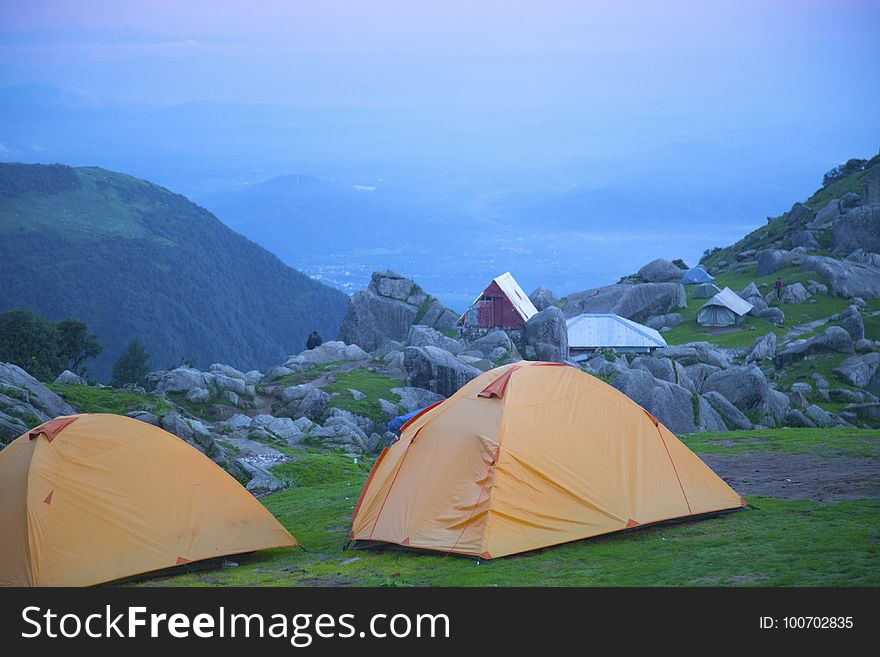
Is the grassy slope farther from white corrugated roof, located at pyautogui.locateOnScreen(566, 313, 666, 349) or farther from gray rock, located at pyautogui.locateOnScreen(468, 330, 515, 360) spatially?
white corrugated roof, located at pyautogui.locateOnScreen(566, 313, 666, 349)

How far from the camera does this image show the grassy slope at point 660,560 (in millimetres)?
14227

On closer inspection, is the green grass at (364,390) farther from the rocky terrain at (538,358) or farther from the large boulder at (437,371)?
the large boulder at (437,371)

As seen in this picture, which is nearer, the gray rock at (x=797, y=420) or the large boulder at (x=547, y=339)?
the gray rock at (x=797, y=420)

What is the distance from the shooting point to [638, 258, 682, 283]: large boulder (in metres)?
97.6

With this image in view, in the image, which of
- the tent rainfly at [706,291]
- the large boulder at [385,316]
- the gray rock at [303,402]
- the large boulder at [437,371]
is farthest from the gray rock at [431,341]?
the tent rainfly at [706,291]

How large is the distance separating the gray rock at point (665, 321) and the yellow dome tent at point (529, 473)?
62.8 m

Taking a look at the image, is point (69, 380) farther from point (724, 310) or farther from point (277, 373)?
point (724, 310)

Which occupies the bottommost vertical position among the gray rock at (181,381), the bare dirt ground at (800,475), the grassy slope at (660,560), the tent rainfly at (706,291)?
the grassy slope at (660,560)

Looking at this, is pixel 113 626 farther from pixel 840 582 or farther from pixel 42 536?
pixel 840 582

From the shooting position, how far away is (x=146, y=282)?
162 meters

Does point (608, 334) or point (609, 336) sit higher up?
point (608, 334)

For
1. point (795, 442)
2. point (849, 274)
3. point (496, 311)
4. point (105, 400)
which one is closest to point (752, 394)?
point (795, 442)

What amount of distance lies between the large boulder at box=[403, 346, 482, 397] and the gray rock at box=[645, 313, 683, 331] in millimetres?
35373

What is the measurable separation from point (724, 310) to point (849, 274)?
13432 mm
